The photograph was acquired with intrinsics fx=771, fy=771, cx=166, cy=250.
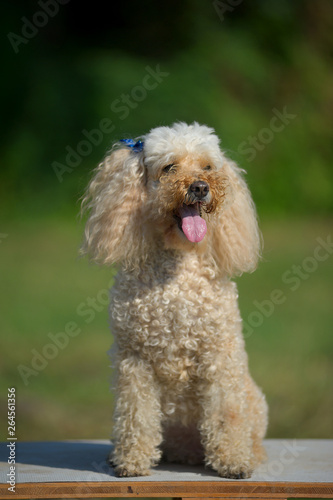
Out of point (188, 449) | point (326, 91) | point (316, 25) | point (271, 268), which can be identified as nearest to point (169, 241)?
point (188, 449)

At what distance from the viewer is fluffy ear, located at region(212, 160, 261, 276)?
7.02 ft

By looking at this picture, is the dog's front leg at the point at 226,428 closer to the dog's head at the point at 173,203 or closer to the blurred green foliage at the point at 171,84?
the dog's head at the point at 173,203

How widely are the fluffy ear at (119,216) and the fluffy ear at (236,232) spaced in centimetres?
23

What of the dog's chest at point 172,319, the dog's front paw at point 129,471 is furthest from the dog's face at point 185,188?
the dog's front paw at point 129,471

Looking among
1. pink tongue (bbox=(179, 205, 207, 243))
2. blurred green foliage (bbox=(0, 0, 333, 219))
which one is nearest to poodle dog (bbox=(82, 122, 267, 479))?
pink tongue (bbox=(179, 205, 207, 243))

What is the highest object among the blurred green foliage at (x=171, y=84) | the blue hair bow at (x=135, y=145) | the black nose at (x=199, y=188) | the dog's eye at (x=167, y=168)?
the blurred green foliage at (x=171, y=84)

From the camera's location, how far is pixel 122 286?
2.11 m

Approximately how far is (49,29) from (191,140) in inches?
131

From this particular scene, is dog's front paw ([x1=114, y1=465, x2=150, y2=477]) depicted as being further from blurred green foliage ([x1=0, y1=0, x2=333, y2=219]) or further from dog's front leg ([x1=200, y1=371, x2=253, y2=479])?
blurred green foliage ([x1=0, y1=0, x2=333, y2=219])

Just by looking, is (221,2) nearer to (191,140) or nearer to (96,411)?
(96,411)

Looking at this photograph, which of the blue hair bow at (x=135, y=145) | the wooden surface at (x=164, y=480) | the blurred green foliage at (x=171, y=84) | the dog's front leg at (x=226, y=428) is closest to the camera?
the wooden surface at (x=164, y=480)

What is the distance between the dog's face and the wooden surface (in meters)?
0.62

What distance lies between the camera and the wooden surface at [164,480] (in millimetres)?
1960

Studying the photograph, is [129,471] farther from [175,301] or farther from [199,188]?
[199,188]
